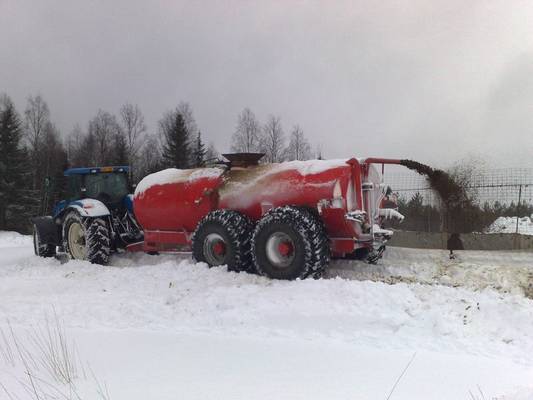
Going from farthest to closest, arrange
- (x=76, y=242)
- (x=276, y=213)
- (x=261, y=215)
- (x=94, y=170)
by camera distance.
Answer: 1. (x=94, y=170)
2. (x=76, y=242)
3. (x=261, y=215)
4. (x=276, y=213)

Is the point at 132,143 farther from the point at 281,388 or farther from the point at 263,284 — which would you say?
the point at 281,388

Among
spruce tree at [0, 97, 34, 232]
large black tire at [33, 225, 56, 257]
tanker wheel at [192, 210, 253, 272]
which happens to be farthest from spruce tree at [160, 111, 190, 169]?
tanker wheel at [192, 210, 253, 272]

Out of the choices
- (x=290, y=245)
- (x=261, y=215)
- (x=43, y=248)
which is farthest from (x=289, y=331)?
(x=43, y=248)

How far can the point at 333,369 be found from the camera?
4.22 metres

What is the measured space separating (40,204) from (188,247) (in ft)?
93.2

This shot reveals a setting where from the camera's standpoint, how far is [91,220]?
1027 centimetres

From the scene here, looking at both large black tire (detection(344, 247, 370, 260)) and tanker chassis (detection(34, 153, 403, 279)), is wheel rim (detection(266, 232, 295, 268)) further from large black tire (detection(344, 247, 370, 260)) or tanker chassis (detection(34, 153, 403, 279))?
large black tire (detection(344, 247, 370, 260))

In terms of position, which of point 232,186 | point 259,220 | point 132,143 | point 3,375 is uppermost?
point 132,143

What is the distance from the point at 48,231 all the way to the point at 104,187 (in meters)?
1.69

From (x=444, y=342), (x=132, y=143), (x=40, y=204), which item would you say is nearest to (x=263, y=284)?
(x=444, y=342)

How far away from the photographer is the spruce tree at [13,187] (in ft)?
108

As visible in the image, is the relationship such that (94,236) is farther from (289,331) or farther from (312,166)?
(289,331)

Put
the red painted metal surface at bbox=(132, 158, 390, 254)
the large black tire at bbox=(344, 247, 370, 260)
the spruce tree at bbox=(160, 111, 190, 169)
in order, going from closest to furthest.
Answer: the red painted metal surface at bbox=(132, 158, 390, 254) → the large black tire at bbox=(344, 247, 370, 260) → the spruce tree at bbox=(160, 111, 190, 169)

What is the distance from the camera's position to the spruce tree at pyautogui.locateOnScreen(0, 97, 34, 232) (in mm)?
32812
